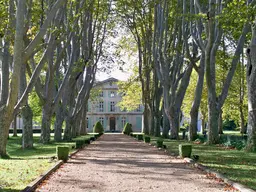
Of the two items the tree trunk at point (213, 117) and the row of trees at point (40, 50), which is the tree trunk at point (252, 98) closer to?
the tree trunk at point (213, 117)

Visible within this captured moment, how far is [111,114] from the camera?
85.6m

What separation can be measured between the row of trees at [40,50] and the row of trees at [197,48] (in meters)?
4.30

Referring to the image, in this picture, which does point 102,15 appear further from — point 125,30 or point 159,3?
point 125,30

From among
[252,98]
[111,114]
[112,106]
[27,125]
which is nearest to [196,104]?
[252,98]

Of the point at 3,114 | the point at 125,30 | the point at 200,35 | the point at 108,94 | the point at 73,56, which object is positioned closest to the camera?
the point at 3,114

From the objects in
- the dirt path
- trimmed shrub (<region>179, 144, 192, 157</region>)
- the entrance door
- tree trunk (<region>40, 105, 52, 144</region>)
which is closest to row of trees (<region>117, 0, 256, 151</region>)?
trimmed shrub (<region>179, 144, 192, 157</region>)

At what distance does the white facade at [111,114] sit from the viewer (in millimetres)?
85188

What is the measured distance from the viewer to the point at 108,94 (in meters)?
86.3

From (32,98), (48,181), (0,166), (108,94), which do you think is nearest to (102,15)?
(32,98)

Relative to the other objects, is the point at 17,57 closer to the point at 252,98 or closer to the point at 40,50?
the point at 252,98

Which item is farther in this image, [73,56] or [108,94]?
[108,94]

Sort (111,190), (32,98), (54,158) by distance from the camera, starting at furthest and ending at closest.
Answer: (32,98)
(54,158)
(111,190)

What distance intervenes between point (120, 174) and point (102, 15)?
21127 mm

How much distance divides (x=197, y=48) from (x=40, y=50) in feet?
35.0
